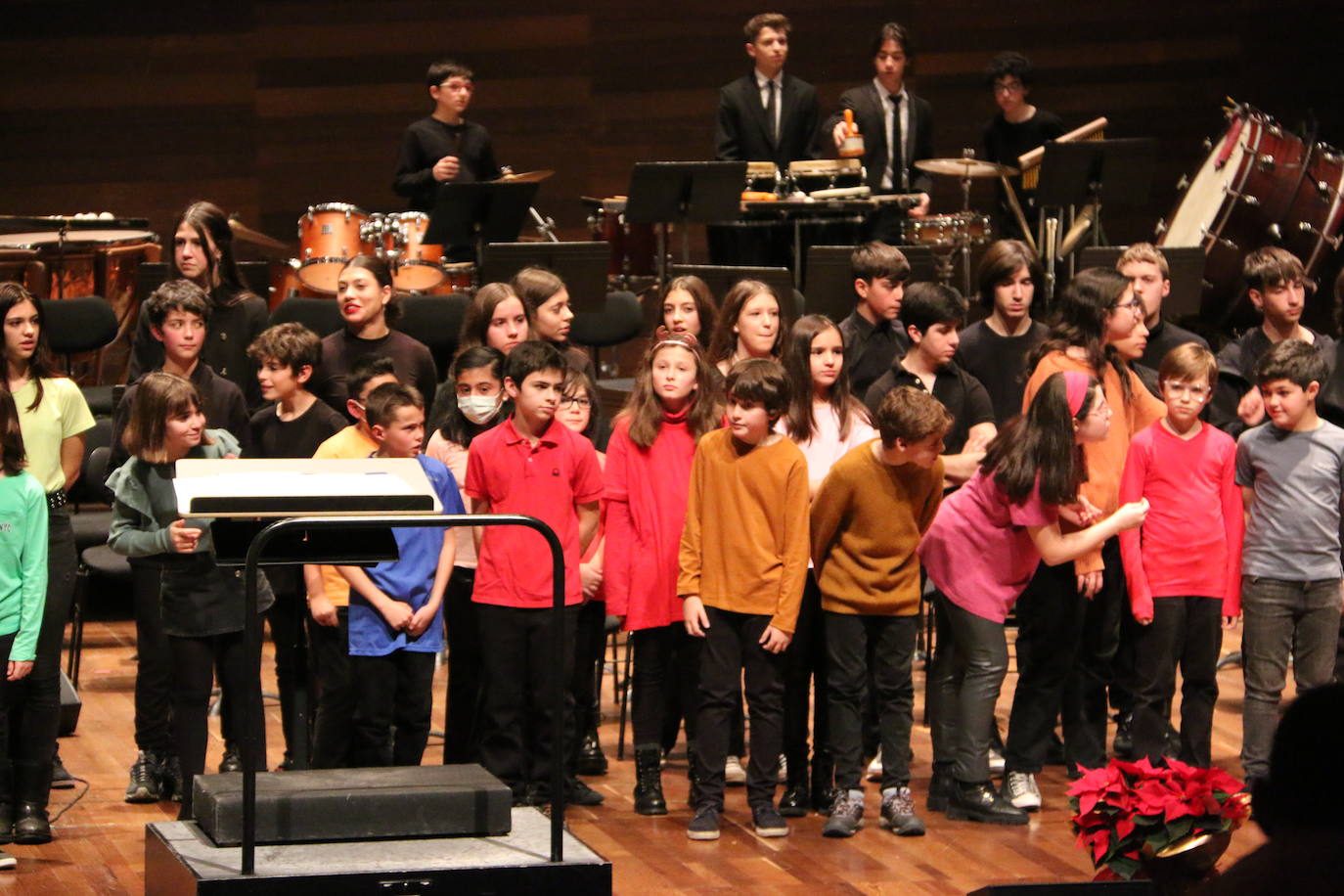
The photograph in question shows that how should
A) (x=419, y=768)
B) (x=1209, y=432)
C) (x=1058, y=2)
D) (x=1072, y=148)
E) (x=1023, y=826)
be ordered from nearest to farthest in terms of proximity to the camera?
1. (x=419, y=768)
2. (x=1023, y=826)
3. (x=1209, y=432)
4. (x=1072, y=148)
5. (x=1058, y=2)

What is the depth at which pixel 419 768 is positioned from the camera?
354 centimetres

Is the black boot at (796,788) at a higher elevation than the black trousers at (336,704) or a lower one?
lower

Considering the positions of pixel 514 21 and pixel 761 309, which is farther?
pixel 514 21

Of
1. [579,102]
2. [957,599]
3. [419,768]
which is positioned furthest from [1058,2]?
[419,768]

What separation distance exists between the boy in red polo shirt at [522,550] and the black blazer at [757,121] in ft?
13.3

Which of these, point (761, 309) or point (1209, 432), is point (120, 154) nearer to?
point (761, 309)

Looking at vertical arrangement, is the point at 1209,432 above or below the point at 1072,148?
below

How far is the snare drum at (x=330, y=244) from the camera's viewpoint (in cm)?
837

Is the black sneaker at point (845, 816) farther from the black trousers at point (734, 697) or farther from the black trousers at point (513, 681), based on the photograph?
the black trousers at point (513, 681)

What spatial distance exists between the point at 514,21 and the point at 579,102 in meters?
0.57

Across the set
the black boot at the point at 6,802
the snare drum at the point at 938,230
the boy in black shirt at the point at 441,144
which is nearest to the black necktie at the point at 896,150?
the snare drum at the point at 938,230

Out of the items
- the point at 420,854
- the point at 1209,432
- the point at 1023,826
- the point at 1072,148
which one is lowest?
the point at 1023,826

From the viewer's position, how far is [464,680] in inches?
204

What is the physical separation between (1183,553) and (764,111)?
4120 millimetres
